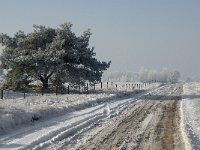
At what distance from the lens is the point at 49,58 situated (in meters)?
45.1

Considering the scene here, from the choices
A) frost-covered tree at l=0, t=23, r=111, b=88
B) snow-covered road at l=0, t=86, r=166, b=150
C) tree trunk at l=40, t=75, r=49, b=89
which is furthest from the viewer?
tree trunk at l=40, t=75, r=49, b=89

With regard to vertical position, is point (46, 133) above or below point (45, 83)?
below

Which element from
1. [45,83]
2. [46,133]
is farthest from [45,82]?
[46,133]

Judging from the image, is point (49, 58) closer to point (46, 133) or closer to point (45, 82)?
point (45, 82)

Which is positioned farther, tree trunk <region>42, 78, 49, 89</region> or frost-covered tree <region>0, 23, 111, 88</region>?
tree trunk <region>42, 78, 49, 89</region>

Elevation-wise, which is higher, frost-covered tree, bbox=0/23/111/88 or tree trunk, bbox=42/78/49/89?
frost-covered tree, bbox=0/23/111/88

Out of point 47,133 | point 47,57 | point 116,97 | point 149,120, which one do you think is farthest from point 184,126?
point 47,57

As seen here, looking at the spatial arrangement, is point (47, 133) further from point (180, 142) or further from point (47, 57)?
point (47, 57)

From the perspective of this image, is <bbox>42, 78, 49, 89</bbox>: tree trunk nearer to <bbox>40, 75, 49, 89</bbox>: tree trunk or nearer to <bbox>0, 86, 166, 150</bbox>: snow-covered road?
<bbox>40, 75, 49, 89</bbox>: tree trunk

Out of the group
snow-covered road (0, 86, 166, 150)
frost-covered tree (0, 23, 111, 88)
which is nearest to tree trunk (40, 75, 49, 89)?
frost-covered tree (0, 23, 111, 88)

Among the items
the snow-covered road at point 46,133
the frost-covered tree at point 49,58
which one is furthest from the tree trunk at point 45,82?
the snow-covered road at point 46,133

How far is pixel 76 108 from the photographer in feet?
87.6

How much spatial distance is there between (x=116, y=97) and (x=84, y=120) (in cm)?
2036

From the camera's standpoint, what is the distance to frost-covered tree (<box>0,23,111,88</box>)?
45.7m
